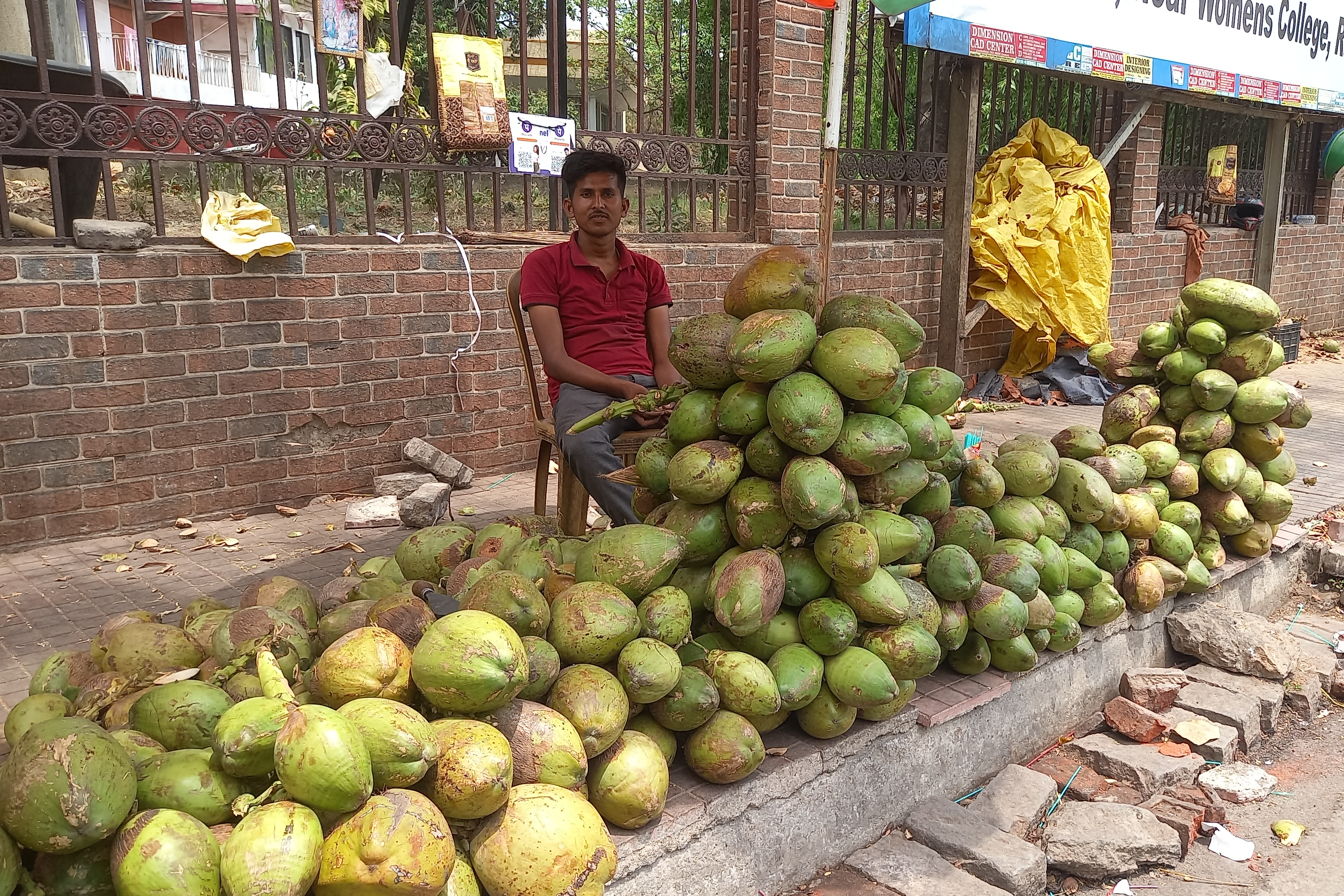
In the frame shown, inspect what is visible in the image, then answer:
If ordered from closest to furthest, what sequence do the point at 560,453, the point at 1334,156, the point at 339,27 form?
the point at 560,453 < the point at 339,27 < the point at 1334,156

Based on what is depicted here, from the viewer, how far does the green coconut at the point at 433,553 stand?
277cm

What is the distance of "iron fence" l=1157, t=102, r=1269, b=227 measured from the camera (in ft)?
37.0

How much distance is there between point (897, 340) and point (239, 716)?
6.06 ft

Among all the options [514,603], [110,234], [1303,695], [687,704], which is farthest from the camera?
[110,234]

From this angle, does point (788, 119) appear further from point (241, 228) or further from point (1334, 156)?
point (1334, 156)

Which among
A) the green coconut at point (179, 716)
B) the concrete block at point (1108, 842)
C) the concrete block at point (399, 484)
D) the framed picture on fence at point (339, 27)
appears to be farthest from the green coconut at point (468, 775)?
the framed picture on fence at point (339, 27)

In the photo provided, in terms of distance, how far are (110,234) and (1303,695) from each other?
18.0 ft

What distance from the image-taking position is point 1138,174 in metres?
10.2

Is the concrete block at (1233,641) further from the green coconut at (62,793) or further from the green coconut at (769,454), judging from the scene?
the green coconut at (62,793)

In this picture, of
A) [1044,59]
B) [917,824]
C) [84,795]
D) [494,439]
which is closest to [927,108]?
[1044,59]

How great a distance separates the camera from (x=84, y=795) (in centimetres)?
151

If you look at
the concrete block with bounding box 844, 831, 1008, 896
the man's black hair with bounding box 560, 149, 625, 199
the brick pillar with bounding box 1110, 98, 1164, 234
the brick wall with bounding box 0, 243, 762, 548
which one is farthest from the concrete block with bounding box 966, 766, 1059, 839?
the brick pillar with bounding box 1110, 98, 1164, 234

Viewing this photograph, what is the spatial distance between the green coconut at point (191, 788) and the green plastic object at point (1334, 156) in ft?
50.3

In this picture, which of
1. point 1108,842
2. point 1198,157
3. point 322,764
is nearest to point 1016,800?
point 1108,842
